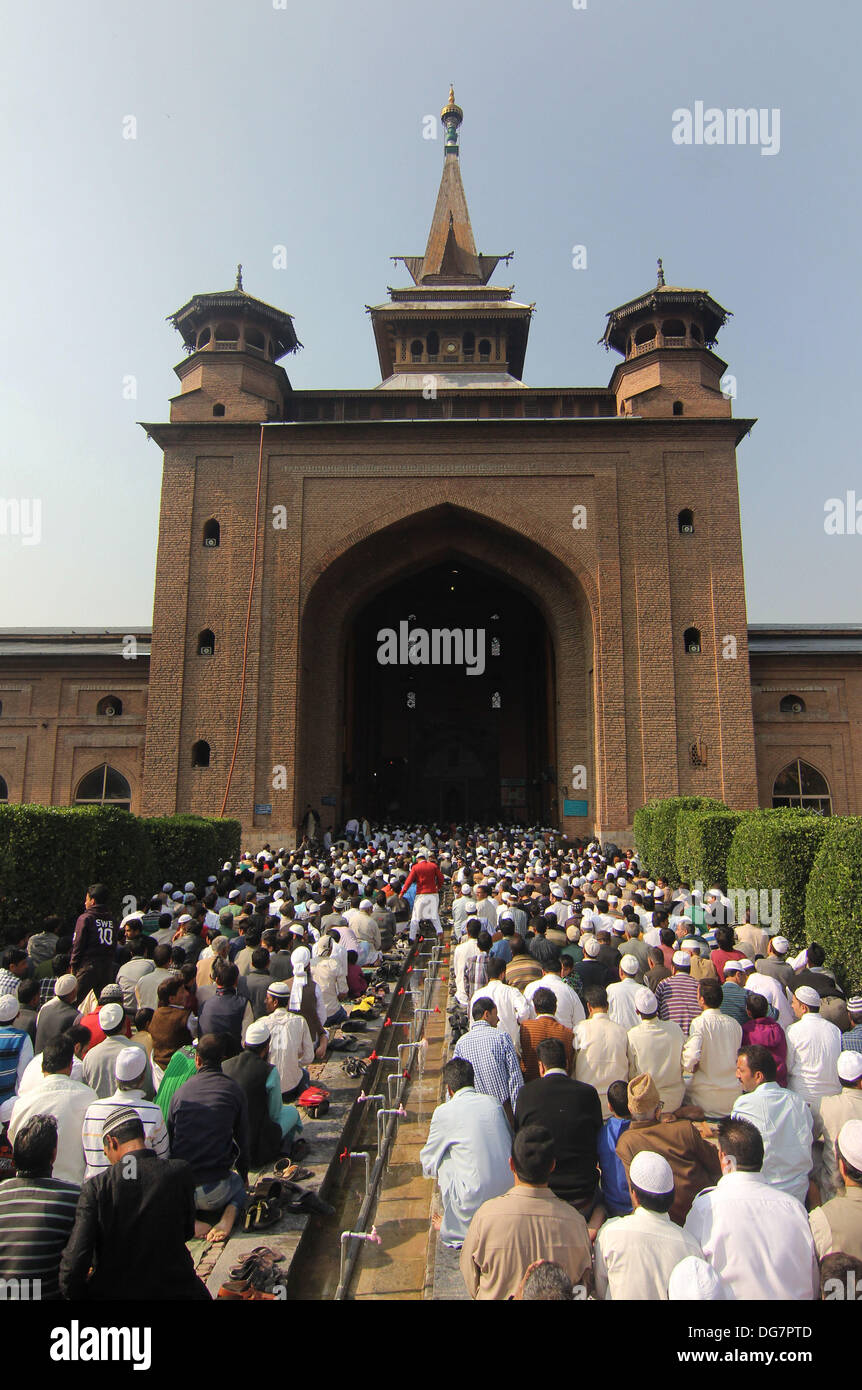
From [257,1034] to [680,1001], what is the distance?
9.55 feet

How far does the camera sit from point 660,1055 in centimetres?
499

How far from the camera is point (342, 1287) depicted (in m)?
4.01

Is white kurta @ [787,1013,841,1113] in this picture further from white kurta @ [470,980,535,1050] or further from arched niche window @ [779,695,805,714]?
arched niche window @ [779,695,805,714]

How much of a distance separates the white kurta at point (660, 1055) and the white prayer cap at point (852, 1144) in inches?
71.8

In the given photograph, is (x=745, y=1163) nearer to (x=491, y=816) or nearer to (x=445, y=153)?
(x=491, y=816)

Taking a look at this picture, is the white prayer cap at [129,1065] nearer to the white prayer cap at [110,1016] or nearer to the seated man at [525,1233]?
the white prayer cap at [110,1016]

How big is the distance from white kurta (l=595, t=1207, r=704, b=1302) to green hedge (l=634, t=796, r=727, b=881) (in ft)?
49.0

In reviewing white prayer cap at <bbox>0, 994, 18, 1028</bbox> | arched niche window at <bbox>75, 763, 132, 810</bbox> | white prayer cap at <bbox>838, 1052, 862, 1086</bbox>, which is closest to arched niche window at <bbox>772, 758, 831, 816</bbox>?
arched niche window at <bbox>75, 763, 132, 810</bbox>

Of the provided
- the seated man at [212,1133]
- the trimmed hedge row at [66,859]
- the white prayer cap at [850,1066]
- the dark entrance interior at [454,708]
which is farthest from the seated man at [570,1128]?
the dark entrance interior at [454,708]

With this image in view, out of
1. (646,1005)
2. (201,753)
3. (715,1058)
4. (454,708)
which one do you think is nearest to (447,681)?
(454,708)

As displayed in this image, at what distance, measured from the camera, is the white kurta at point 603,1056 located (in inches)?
198

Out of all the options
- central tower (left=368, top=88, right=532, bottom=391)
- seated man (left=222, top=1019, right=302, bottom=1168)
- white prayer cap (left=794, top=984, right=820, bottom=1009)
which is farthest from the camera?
central tower (left=368, top=88, right=532, bottom=391)

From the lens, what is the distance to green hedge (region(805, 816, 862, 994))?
9.55 m

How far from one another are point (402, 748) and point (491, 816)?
4.73 m
